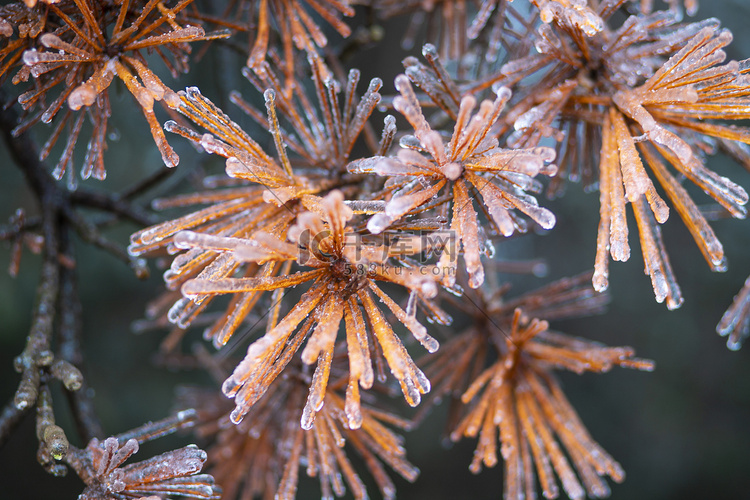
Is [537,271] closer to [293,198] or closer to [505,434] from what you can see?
[505,434]

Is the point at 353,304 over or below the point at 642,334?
over

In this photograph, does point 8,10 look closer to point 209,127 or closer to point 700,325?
point 209,127

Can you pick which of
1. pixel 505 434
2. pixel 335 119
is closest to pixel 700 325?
pixel 505 434

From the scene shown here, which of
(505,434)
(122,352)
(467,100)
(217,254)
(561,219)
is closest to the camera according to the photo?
(467,100)

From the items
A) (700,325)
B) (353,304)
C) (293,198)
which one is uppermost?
(293,198)

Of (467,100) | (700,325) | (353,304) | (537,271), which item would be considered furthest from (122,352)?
(700,325)

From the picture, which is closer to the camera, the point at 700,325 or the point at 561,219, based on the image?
the point at 700,325

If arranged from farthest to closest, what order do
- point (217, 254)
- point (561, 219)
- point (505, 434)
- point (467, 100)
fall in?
point (561, 219), point (505, 434), point (217, 254), point (467, 100)
